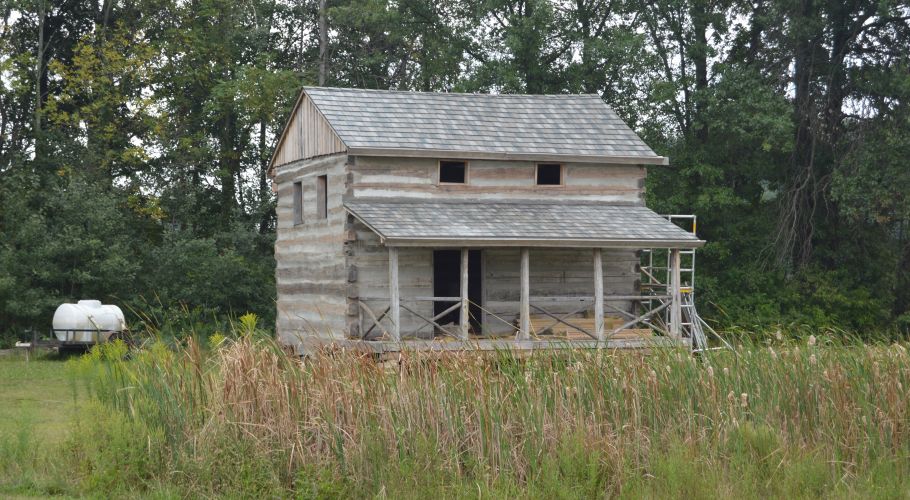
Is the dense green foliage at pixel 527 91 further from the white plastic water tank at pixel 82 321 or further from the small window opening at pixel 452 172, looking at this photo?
the small window opening at pixel 452 172

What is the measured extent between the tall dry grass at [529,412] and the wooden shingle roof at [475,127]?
10.9m

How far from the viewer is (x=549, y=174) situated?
24.5 m

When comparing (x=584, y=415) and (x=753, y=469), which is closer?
(x=753, y=469)

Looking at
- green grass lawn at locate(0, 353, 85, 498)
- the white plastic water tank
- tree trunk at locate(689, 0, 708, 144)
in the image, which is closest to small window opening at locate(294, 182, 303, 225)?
the white plastic water tank

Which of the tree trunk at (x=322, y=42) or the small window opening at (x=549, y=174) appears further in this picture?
the tree trunk at (x=322, y=42)

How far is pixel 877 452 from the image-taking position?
11.3m

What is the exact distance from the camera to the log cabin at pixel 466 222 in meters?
21.8

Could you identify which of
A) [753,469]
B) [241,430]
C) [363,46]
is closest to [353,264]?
[241,430]

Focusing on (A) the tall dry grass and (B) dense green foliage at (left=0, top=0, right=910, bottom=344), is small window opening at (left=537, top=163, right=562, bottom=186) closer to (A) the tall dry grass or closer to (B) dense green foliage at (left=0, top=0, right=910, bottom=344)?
(B) dense green foliage at (left=0, top=0, right=910, bottom=344)

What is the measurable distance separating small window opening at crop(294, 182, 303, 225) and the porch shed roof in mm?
3387

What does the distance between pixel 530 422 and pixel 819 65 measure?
992 inches

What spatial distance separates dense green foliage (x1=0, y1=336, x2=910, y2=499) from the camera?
10.7 m

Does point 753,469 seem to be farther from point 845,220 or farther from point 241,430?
point 845,220

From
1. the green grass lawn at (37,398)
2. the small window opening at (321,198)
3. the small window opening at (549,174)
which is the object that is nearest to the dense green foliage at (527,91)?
the green grass lawn at (37,398)
